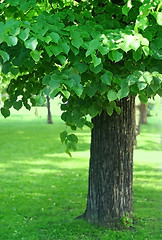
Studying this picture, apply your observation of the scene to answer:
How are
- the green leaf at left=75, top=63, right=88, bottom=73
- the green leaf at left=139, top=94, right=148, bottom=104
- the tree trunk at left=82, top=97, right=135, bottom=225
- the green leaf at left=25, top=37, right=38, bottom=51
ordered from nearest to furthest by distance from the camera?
1. the green leaf at left=25, top=37, right=38, bottom=51
2. the green leaf at left=75, top=63, right=88, bottom=73
3. the green leaf at left=139, top=94, right=148, bottom=104
4. the tree trunk at left=82, top=97, right=135, bottom=225

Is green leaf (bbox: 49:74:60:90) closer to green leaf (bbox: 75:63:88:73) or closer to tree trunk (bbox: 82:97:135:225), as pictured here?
green leaf (bbox: 75:63:88:73)

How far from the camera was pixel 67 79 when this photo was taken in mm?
3764

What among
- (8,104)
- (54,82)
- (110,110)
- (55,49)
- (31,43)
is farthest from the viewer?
(8,104)

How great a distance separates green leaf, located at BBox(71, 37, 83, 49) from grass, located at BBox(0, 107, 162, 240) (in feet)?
11.3

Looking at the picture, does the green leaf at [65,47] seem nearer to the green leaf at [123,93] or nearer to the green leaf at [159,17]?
the green leaf at [123,93]

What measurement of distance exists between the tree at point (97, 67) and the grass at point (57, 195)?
47cm

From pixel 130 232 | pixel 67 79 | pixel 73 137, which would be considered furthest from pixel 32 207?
pixel 67 79

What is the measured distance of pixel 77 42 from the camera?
3883mm

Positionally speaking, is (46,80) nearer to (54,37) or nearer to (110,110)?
(54,37)

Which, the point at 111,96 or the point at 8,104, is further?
the point at 8,104

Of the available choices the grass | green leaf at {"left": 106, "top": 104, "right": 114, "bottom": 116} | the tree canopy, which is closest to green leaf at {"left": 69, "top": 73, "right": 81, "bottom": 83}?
the tree canopy

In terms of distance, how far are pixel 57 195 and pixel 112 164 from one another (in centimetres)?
321

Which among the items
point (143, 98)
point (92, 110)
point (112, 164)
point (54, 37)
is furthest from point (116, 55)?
point (112, 164)

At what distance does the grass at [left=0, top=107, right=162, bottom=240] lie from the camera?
21.9 ft
